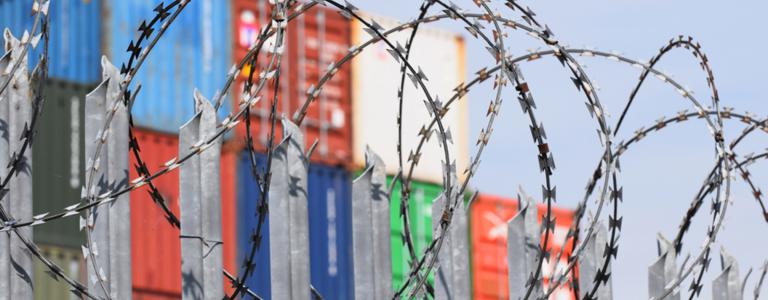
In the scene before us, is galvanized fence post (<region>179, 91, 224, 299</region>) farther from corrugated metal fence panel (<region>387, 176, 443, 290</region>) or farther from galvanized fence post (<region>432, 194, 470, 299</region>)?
corrugated metal fence panel (<region>387, 176, 443, 290</region>)

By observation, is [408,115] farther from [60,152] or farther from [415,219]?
[60,152]

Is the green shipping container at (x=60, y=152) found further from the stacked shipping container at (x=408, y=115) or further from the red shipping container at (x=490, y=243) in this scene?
the red shipping container at (x=490, y=243)

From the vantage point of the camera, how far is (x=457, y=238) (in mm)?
20500

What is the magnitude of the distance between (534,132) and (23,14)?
27.5 metres

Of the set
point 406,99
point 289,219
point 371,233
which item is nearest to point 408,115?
point 406,99

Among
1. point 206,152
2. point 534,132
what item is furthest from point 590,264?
point 206,152

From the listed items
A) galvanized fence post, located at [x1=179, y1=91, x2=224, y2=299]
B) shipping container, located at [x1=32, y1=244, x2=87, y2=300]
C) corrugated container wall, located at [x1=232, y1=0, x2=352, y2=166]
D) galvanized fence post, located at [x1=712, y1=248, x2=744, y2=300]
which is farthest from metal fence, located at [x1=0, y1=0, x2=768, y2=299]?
corrugated container wall, located at [x1=232, y1=0, x2=352, y2=166]

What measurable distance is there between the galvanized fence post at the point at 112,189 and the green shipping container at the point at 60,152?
25805 mm

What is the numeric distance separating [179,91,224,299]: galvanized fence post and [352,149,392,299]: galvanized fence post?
172cm

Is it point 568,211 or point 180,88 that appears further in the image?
point 568,211

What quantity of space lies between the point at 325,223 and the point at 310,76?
13.9 feet

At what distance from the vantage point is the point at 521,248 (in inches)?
840

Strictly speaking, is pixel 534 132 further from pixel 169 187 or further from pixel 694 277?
pixel 169 187

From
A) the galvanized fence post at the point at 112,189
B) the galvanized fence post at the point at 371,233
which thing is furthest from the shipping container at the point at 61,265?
the galvanized fence post at the point at 112,189
